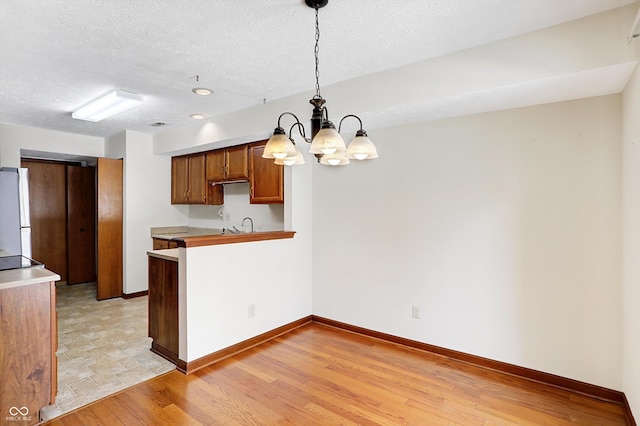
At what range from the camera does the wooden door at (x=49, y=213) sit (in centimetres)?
562

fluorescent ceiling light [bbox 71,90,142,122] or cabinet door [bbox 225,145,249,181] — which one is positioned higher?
fluorescent ceiling light [bbox 71,90,142,122]

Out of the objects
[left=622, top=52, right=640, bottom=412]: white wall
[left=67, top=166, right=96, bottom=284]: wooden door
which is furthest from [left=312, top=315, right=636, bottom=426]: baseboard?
[left=67, top=166, right=96, bottom=284]: wooden door

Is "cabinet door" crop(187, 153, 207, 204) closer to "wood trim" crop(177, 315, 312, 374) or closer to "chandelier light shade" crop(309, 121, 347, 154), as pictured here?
"wood trim" crop(177, 315, 312, 374)

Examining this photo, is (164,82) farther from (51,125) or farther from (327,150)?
(51,125)

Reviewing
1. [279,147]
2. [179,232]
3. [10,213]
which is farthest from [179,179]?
[279,147]

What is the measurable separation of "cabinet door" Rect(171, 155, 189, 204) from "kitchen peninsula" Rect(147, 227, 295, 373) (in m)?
2.20

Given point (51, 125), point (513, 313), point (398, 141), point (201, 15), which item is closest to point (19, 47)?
point (201, 15)

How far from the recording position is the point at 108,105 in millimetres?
3445

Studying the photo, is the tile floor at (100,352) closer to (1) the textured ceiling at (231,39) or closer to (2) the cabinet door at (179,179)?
(2) the cabinet door at (179,179)

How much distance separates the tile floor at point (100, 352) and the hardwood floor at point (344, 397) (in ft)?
0.51

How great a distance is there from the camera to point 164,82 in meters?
3.01

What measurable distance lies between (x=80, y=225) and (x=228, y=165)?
352 cm

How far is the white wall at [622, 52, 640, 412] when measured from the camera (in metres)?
1.97

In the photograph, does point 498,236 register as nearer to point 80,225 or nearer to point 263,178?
point 263,178
